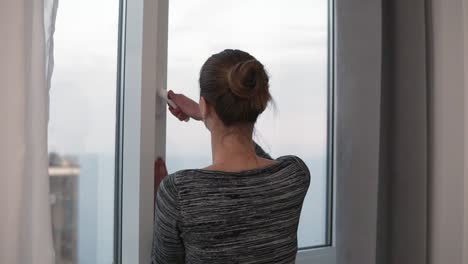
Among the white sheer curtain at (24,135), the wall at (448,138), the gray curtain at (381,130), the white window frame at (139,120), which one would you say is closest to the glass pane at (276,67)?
the white window frame at (139,120)

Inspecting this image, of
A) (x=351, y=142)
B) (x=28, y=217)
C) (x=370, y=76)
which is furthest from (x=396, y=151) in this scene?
(x=28, y=217)

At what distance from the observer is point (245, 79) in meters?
0.97

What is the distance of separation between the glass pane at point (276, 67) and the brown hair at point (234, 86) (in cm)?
45

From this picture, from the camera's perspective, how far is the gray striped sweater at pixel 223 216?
3.16 ft

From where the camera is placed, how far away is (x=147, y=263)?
4.15 ft

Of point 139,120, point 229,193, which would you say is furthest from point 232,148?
point 139,120

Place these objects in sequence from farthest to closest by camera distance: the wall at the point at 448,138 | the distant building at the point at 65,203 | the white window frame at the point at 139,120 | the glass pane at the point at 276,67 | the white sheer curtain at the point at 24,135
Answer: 1. the wall at the point at 448,138
2. the glass pane at the point at 276,67
3. the white window frame at the point at 139,120
4. the distant building at the point at 65,203
5. the white sheer curtain at the point at 24,135

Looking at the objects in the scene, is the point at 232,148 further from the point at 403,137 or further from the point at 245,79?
the point at 403,137

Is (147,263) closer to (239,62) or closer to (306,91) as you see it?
(239,62)

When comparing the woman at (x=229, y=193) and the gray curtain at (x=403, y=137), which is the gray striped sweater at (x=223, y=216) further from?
the gray curtain at (x=403, y=137)

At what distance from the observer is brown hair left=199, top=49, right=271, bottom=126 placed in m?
0.97

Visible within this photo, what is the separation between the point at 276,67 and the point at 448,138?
0.62 meters

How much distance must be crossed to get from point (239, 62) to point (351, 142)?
0.66m

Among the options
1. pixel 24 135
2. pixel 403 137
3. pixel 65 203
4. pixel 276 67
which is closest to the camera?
pixel 24 135
